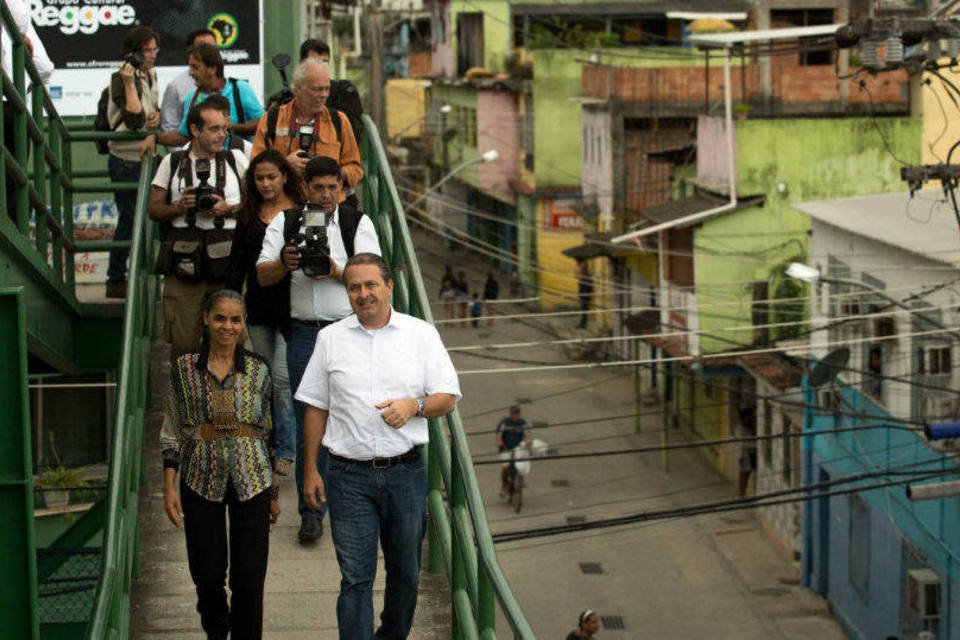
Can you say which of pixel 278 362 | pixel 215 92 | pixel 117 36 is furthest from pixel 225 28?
pixel 278 362

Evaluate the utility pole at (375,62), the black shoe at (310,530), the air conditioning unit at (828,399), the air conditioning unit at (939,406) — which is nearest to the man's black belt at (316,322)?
the black shoe at (310,530)

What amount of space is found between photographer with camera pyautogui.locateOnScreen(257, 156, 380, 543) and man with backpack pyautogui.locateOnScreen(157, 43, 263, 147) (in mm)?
2371

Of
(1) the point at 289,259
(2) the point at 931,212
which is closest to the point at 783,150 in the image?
(2) the point at 931,212

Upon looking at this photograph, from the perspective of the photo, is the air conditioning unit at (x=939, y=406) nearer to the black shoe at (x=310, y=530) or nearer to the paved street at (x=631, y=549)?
the paved street at (x=631, y=549)

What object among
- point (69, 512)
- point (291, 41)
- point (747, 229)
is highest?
point (291, 41)

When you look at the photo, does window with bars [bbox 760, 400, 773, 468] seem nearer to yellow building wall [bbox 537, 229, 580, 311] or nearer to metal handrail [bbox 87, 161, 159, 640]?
yellow building wall [bbox 537, 229, 580, 311]

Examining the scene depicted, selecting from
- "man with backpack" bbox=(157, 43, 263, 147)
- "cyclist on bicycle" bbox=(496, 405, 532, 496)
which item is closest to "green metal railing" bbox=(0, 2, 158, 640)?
"man with backpack" bbox=(157, 43, 263, 147)

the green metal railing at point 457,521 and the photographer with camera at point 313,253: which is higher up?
the photographer with camera at point 313,253

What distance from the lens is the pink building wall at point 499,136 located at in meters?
54.2

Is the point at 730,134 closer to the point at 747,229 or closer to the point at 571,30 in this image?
the point at 747,229

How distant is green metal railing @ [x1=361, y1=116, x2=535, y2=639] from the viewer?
6.45m

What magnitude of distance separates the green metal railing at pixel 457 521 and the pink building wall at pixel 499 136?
44658mm

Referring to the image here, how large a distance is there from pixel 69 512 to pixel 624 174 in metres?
26.3

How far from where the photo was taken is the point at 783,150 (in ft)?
111
